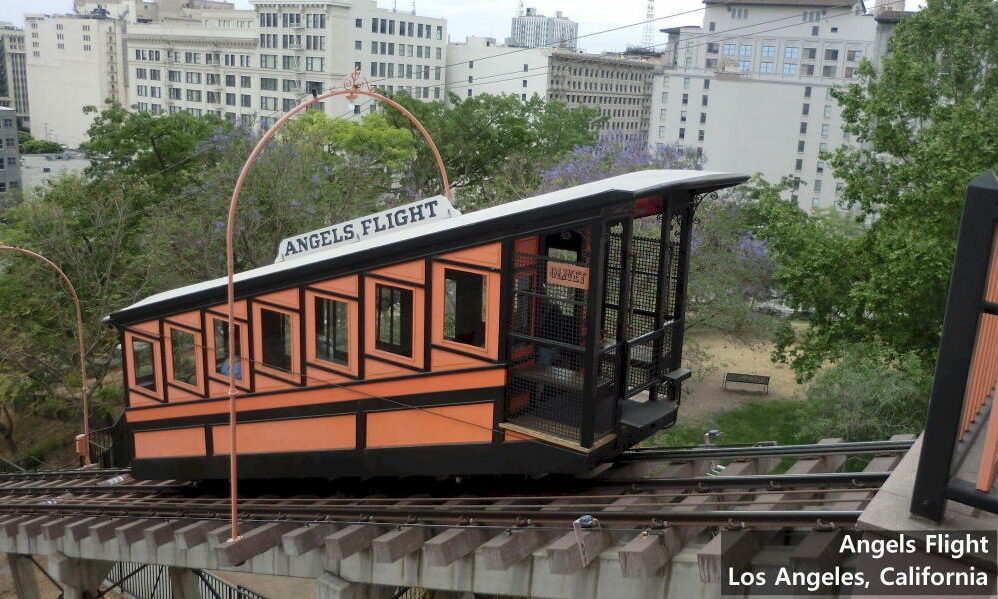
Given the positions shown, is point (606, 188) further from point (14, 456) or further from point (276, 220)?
point (14, 456)

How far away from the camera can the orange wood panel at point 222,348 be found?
1045 centimetres

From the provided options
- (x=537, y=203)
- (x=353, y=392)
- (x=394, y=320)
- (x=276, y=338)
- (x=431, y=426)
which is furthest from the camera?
(x=276, y=338)

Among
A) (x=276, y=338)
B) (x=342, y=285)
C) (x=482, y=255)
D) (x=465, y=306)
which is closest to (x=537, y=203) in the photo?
(x=482, y=255)

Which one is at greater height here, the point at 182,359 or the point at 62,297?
the point at 182,359

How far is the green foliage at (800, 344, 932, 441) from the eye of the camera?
627 inches

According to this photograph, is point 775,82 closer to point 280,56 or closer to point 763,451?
point 280,56

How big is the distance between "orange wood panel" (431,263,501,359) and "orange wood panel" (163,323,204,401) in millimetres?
3875

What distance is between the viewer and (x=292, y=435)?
33.7 feet

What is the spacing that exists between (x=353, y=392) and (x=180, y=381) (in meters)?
3.54

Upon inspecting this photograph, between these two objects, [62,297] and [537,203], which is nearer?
[537,203]

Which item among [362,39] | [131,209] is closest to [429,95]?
[362,39]

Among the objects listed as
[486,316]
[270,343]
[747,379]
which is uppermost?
[486,316]

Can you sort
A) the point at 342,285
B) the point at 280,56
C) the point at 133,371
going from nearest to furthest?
the point at 342,285
the point at 133,371
the point at 280,56

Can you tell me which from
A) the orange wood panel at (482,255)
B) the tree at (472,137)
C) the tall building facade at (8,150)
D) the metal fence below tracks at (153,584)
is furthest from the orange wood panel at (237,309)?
the tall building facade at (8,150)
